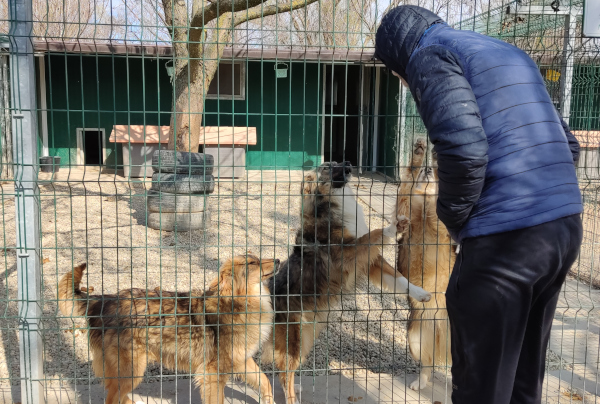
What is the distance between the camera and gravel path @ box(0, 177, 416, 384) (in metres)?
4.20

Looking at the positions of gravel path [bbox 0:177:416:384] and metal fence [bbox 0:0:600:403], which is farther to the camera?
gravel path [bbox 0:177:416:384]

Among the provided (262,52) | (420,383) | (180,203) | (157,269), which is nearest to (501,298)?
(262,52)

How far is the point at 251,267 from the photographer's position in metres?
4.53

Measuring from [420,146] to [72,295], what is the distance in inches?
123

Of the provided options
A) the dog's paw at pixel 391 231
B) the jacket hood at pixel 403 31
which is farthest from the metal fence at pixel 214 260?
the jacket hood at pixel 403 31

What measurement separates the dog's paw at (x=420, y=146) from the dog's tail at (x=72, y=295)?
294 cm

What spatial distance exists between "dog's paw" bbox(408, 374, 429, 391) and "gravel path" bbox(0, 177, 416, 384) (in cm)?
19

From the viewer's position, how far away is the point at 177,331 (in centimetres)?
420

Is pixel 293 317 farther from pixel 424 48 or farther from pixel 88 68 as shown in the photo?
pixel 88 68

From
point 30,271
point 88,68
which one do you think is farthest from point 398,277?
point 88,68

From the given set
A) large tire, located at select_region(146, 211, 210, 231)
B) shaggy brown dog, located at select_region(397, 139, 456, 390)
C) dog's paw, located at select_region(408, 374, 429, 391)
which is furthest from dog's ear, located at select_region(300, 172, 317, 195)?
large tire, located at select_region(146, 211, 210, 231)

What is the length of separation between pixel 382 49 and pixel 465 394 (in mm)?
1764

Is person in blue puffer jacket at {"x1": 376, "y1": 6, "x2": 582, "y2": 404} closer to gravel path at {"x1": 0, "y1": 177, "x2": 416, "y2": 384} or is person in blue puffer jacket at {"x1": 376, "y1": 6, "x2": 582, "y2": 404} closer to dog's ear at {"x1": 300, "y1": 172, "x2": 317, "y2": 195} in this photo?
gravel path at {"x1": 0, "y1": 177, "x2": 416, "y2": 384}

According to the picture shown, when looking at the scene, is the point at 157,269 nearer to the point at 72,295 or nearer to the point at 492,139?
the point at 72,295
